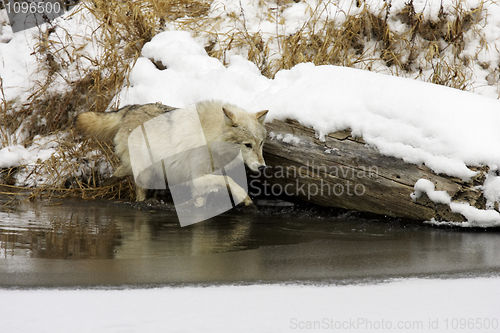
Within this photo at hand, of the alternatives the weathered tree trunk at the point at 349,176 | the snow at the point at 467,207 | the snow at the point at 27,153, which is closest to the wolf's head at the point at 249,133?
the weathered tree trunk at the point at 349,176

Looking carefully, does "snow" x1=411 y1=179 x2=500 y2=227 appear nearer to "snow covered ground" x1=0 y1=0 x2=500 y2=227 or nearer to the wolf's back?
"snow covered ground" x1=0 y1=0 x2=500 y2=227

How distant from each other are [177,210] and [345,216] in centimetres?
216

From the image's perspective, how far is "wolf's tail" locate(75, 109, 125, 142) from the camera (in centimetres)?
596

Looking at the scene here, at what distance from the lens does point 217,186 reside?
547 centimetres

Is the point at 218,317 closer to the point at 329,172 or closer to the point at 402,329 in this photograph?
the point at 402,329

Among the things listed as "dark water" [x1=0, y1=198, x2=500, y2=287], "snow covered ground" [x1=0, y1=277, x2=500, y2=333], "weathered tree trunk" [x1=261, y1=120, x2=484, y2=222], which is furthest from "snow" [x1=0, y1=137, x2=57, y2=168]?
"snow covered ground" [x1=0, y1=277, x2=500, y2=333]

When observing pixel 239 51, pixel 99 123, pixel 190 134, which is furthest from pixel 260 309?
pixel 239 51

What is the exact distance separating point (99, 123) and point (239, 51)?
10.3 feet

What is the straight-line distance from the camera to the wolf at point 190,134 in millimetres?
5098

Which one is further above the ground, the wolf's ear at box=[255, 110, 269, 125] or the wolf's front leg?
the wolf's ear at box=[255, 110, 269, 125]

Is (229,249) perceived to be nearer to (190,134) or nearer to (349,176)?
(349,176)

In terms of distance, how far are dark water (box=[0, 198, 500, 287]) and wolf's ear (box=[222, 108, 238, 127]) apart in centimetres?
113

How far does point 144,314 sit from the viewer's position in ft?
7.45

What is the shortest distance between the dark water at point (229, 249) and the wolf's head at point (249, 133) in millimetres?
687
